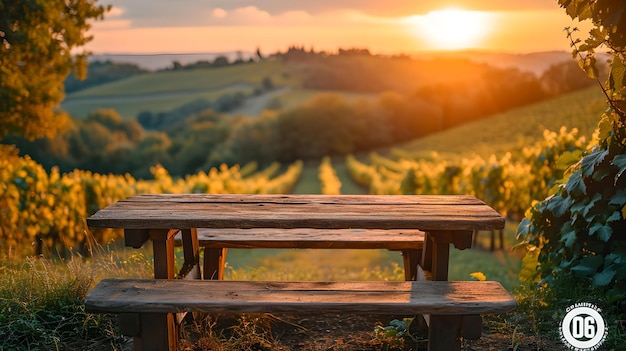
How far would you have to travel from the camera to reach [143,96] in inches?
2785

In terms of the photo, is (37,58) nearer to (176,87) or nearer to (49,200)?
(49,200)

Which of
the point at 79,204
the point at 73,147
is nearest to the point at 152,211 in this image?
the point at 79,204

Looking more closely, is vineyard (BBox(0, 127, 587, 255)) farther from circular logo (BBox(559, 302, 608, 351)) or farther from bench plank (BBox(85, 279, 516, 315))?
bench plank (BBox(85, 279, 516, 315))

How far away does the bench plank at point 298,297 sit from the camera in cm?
275

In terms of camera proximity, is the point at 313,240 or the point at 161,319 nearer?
the point at 161,319

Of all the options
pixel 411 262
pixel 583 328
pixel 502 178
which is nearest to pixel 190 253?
pixel 411 262

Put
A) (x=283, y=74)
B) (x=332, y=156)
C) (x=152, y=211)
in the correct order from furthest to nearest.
A: (x=283, y=74), (x=332, y=156), (x=152, y=211)

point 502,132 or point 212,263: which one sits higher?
point 212,263

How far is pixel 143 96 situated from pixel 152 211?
233 ft

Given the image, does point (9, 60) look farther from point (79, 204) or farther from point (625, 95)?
point (625, 95)

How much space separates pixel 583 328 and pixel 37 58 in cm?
816

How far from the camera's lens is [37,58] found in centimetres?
874

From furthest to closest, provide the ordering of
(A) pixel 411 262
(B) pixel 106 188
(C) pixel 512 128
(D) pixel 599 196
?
(C) pixel 512 128
(B) pixel 106 188
(A) pixel 411 262
(D) pixel 599 196

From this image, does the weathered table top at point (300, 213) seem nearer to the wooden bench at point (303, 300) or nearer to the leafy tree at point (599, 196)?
the wooden bench at point (303, 300)
